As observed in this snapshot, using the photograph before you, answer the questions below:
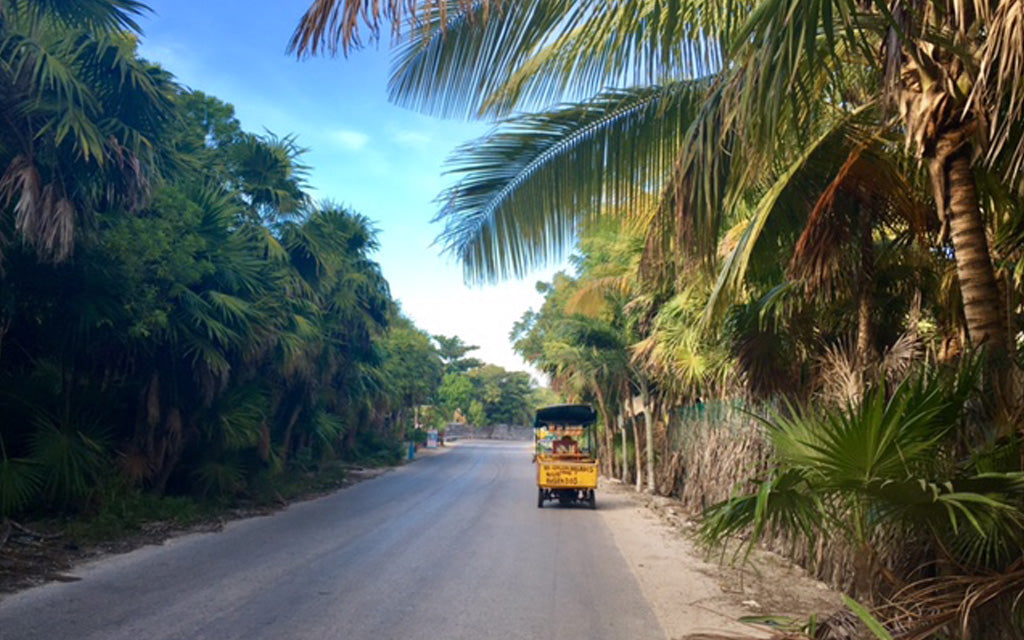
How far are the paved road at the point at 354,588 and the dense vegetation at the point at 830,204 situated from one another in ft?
10.2

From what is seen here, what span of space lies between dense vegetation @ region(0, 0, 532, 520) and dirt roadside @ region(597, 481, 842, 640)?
8.41 meters

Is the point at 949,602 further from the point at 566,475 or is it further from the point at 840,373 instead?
the point at 566,475

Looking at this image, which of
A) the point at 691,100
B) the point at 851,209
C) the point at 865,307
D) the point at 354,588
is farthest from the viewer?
the point at 354,588

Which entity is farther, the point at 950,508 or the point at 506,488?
the point at 506,488

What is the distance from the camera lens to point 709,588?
9.59 metres

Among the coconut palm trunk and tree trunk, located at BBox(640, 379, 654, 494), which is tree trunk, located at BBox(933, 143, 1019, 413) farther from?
tree trunk, located at BBox(640, 379, 654, 494)

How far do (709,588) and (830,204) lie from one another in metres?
5.41

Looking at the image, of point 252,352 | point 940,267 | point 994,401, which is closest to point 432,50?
point 994,401

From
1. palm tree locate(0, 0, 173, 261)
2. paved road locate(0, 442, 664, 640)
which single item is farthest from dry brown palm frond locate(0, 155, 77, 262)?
paved road locate(0, 442, 664, 640)

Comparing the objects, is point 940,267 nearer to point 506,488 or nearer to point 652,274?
point 652,274

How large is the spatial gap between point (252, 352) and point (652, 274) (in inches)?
441

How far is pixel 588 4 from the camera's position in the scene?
16.4 feet

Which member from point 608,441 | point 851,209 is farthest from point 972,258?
point 608,441

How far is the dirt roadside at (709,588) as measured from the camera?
7578 millimetres
